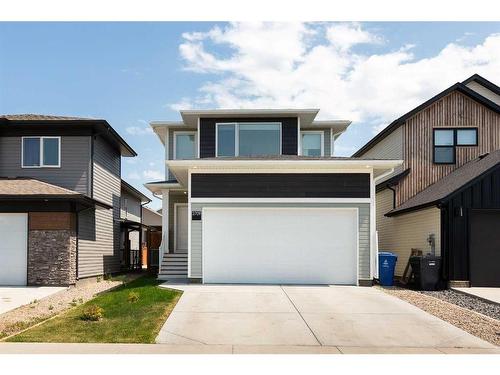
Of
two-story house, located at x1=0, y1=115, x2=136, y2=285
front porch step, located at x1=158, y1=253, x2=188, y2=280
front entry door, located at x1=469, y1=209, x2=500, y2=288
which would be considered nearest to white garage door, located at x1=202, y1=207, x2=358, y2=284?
front porch step, located at x1=158, y1=253, x2=188, y2=280

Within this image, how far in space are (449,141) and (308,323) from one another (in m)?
12.9

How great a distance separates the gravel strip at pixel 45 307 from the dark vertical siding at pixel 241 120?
6.28 m

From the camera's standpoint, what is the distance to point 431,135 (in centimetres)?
1905

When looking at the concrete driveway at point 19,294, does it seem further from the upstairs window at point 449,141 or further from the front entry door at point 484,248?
the upstairs window at point 449,141

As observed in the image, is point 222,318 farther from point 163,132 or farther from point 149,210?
point 149,210

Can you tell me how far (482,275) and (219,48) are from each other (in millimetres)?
10096

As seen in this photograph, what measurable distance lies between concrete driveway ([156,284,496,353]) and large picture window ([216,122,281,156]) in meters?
7.53

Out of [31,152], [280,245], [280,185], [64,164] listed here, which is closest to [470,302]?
[280,245]

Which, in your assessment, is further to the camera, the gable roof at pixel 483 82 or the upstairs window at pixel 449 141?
the gable roof at pixel 483 82

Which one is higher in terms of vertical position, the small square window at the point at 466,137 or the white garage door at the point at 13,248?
the small square window at the point at 466,137

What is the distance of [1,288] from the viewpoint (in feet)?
47.6

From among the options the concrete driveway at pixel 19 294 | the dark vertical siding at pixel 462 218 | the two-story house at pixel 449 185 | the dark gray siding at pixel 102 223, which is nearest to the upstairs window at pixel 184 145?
the dark gray siding at pixel 102 223

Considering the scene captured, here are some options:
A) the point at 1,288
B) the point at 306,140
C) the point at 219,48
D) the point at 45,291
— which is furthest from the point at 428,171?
the point at 1,288

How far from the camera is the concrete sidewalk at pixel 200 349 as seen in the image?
6.98 metres
